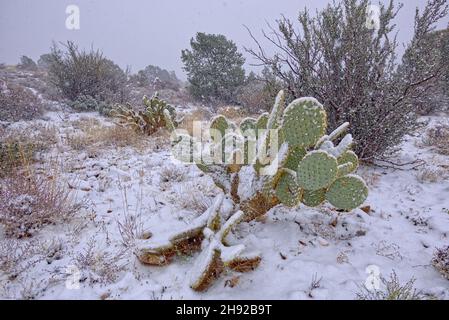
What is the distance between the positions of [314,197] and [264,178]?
1.48 ft

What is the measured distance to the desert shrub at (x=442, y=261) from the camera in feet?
5.89

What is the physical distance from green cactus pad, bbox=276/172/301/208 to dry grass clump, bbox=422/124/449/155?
3286 millimetres

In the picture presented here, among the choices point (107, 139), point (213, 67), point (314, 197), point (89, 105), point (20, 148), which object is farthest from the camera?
point (213, 67)

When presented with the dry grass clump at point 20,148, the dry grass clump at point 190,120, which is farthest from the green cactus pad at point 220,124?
the dry grass clump at point 190,120

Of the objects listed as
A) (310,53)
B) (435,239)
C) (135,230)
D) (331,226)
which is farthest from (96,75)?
(435,239)

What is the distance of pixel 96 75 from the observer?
332 inches

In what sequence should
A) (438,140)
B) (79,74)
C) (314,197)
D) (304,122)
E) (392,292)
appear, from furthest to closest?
(79,74) < (438,140) < (314,197) < (304,122) < (392,292)

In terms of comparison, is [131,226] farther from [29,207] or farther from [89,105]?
[89,105]

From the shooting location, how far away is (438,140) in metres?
4.34

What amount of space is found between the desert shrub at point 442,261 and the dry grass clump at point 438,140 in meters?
2.75

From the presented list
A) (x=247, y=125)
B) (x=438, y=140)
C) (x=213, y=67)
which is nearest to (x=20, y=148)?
(x=247, y=125)

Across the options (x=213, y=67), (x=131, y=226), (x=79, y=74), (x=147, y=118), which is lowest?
(x=131, y=226)
